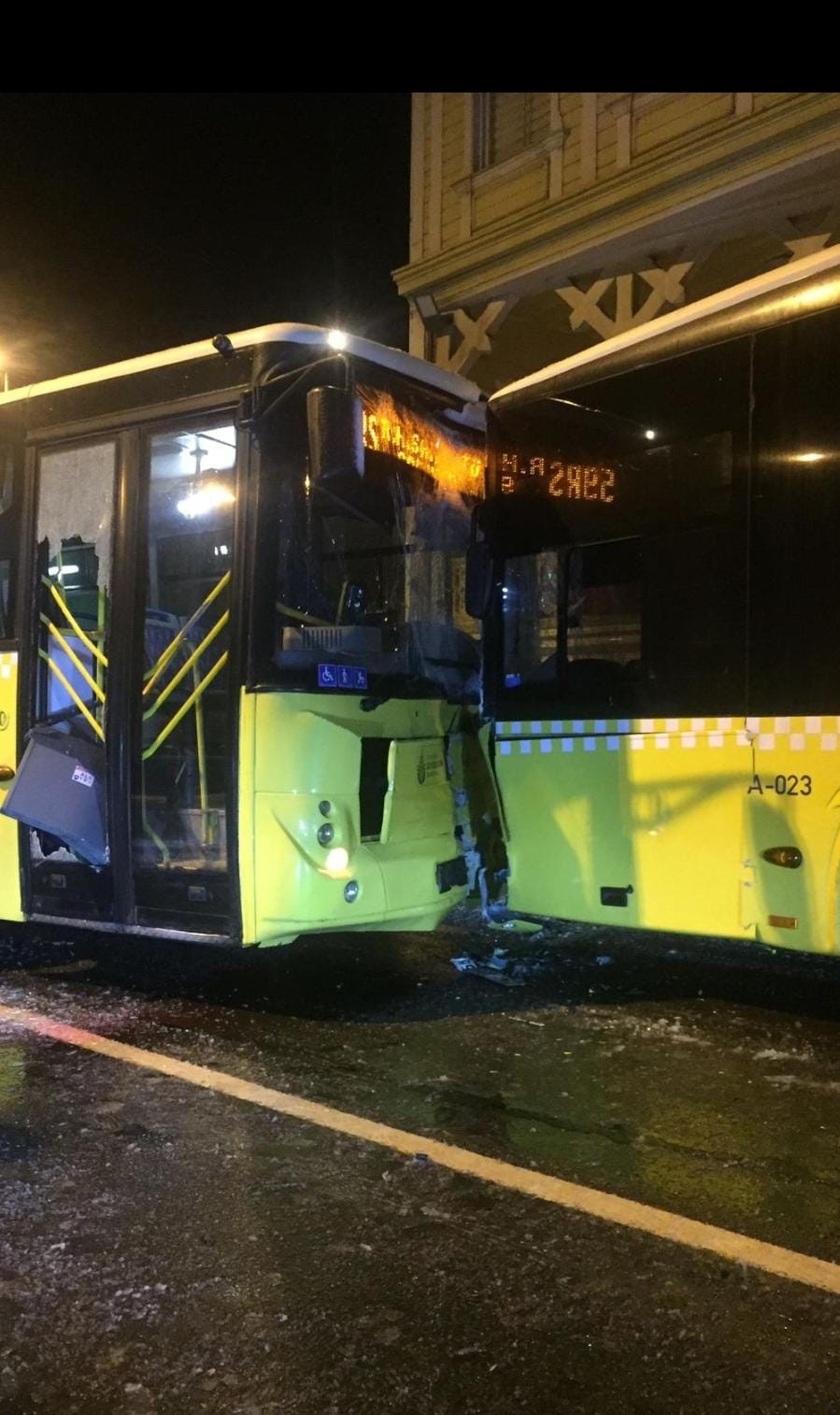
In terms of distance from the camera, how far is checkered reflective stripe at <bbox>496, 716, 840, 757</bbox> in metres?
4.51

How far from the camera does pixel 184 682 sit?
17.1ft

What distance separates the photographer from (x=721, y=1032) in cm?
504

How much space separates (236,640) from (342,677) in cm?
55

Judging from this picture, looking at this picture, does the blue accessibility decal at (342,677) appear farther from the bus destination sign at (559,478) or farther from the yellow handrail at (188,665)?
the bus destination sign at (559,478)

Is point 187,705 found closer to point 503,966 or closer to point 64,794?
point 64,794

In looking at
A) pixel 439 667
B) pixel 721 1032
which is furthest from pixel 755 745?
pixel 439 667

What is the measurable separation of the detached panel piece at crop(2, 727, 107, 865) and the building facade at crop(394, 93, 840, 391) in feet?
23.8

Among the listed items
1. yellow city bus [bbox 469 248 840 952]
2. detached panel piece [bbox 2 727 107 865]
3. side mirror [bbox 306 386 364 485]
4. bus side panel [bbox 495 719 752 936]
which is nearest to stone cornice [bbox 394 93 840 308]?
yellow city bus [bbox 469 248 840 952]

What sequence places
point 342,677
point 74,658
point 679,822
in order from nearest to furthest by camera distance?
point 679,822
point 342,677
point 74,658

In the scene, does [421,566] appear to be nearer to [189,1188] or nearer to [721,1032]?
[721,1032]

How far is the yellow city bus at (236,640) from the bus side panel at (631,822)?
0.45 metres

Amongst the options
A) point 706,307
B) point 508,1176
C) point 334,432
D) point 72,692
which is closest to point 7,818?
point 72,692

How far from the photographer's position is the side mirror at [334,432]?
4676 mm

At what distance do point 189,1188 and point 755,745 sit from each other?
296 centimetres
